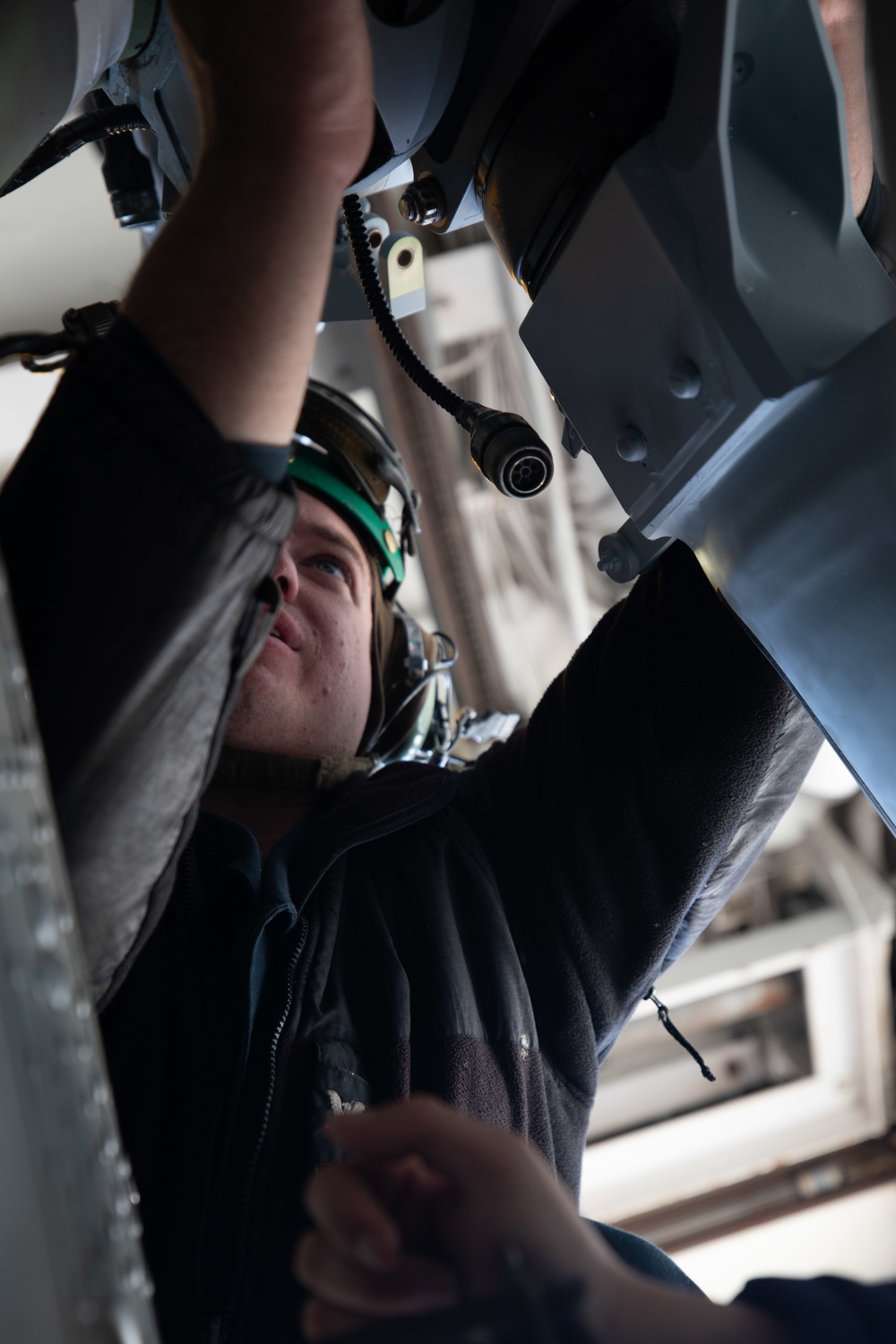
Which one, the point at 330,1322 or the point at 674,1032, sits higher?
the point at 330,1322

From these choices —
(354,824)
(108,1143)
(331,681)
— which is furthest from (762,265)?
(331,681)

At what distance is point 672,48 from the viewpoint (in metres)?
0.65

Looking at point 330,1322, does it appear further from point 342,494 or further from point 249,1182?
point 342,494

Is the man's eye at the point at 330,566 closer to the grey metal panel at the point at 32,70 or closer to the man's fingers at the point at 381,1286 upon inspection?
the grey metal panel at the point at 32,70

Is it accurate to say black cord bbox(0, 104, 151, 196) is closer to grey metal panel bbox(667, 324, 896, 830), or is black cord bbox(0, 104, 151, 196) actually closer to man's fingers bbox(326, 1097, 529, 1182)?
grey metal panel bbox(667, 324, 896, 830)

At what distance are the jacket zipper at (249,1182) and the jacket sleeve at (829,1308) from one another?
46 centimetres

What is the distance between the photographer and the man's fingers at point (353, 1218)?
15.0 inches

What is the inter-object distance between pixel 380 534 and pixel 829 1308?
1204 millimetres

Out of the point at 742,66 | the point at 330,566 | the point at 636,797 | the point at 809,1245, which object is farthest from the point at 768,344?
the point at 809,1245

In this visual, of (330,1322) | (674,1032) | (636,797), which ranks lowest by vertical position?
(674,1032)

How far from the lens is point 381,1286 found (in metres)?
0.37

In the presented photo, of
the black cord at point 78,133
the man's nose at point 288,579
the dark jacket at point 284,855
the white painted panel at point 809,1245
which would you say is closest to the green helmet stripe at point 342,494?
the man's nose at point 288,579

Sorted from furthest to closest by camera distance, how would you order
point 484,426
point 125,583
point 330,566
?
point 330,566 < point 484,426 < point 125,583

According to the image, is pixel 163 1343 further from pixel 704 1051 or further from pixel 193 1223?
pixel 704 1051
